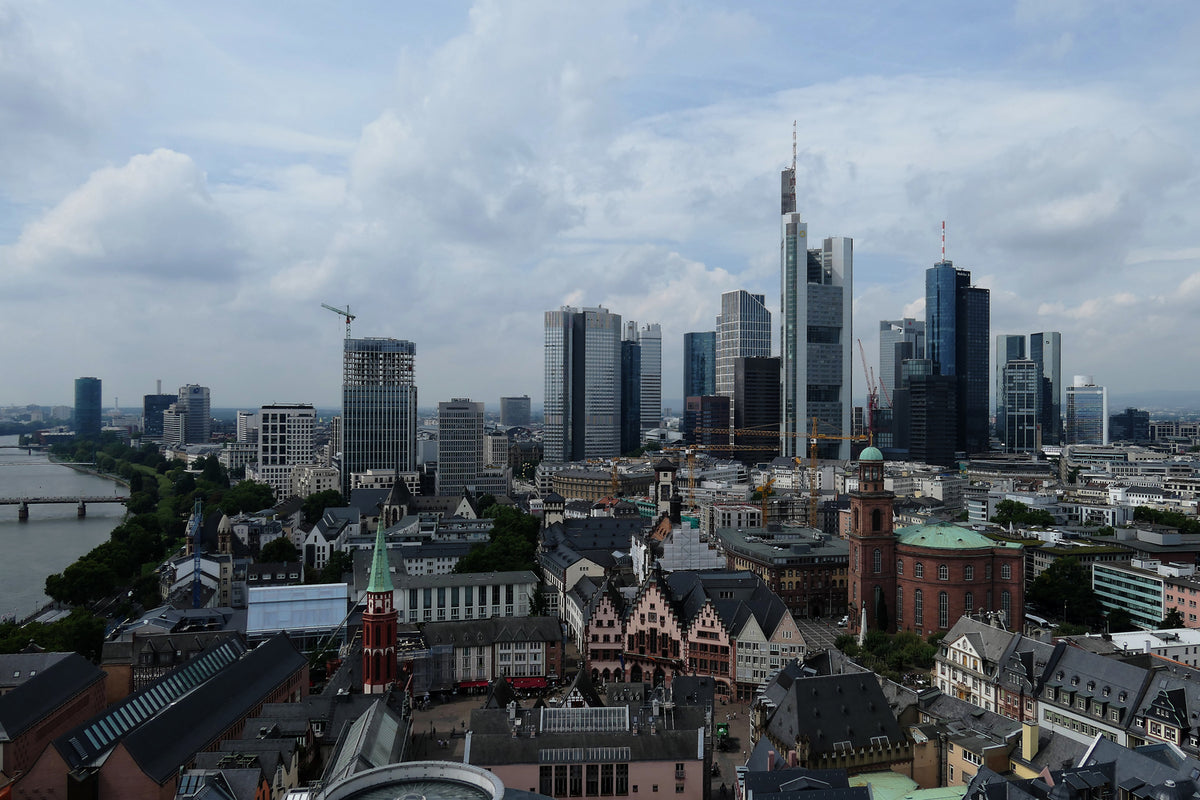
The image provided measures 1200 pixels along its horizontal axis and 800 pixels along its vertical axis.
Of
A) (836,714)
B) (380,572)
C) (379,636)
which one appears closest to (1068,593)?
(836,714)

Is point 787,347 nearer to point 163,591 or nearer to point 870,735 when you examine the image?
point 163,591

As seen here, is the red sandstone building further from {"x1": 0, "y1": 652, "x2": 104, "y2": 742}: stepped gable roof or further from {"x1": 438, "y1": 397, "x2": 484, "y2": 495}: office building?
{"x1": 438, "y1": 397, "x2": 484, "y2": 495}: office building

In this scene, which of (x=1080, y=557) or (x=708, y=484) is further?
(x=708, y=484)

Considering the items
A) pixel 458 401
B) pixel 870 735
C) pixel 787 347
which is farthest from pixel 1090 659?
pixel 787 347

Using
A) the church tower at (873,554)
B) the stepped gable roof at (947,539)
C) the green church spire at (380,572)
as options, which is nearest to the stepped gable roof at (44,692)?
the green church spire at (380,572)

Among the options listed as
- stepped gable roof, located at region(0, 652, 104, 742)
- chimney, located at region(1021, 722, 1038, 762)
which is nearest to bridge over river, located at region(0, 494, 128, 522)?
stepped gable roof, located at region(0, 652, 104, 742)

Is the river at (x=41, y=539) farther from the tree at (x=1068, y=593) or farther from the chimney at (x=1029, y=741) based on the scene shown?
the tree at (x=1068, y=593)
